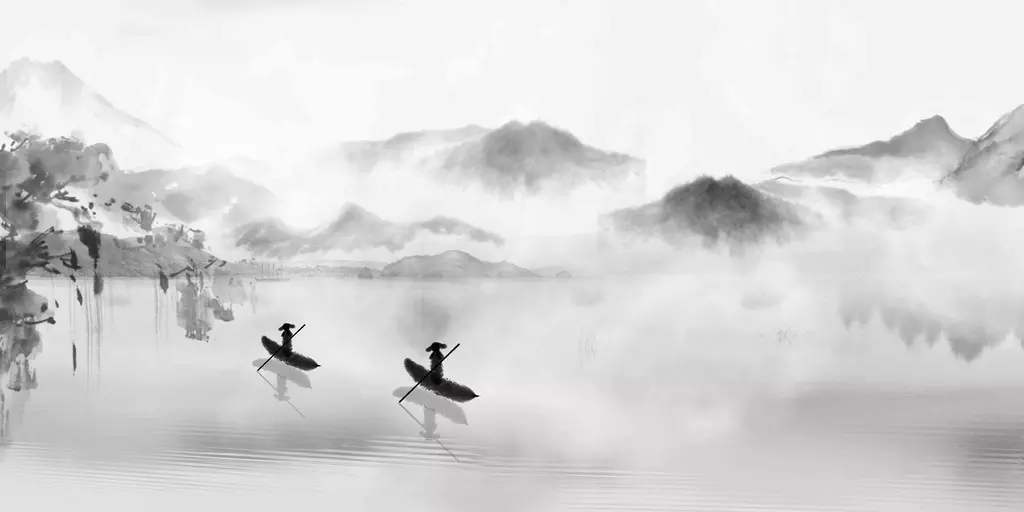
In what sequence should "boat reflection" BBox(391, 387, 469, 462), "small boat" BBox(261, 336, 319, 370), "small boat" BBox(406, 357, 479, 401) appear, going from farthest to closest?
"small boat" BBox(261, 336, 319, 370) < "small boat" BBox(406, 357, 479, 401) < "boat reflection" BBox(391, 387, 469, 462)

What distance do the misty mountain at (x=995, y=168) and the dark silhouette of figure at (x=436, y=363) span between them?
11.7 feet

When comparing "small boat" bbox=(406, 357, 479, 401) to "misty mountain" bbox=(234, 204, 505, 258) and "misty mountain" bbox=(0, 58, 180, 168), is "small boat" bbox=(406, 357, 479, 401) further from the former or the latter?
"misty mountain" bbox=(0, 58, 180, 168)

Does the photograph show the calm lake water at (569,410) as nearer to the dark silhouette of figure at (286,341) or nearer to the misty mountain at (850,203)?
the dark silhouette of figure at (286,341)

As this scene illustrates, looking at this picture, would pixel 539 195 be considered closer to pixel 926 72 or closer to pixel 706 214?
pixel 706 214

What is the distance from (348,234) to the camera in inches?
267

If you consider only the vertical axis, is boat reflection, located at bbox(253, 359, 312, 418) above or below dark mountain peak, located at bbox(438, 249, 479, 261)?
below

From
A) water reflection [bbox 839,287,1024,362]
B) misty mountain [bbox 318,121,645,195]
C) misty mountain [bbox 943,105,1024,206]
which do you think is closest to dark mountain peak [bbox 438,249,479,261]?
misty mountain [bbox 318,121,645,195]

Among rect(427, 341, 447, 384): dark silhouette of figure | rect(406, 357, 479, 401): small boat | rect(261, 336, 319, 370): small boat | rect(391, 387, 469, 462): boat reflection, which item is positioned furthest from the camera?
rect(261, 336, 319, 370): small boat

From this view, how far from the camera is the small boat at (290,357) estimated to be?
6.75 metres

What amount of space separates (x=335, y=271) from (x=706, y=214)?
8.75 feet

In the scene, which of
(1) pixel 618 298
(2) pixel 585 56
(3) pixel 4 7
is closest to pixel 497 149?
(2) pixel 585 56

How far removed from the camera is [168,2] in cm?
701

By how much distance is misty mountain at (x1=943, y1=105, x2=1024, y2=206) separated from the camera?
5.86 meters

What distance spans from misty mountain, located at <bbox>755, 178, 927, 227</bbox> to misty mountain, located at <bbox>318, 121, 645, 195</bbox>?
0.96 meters
